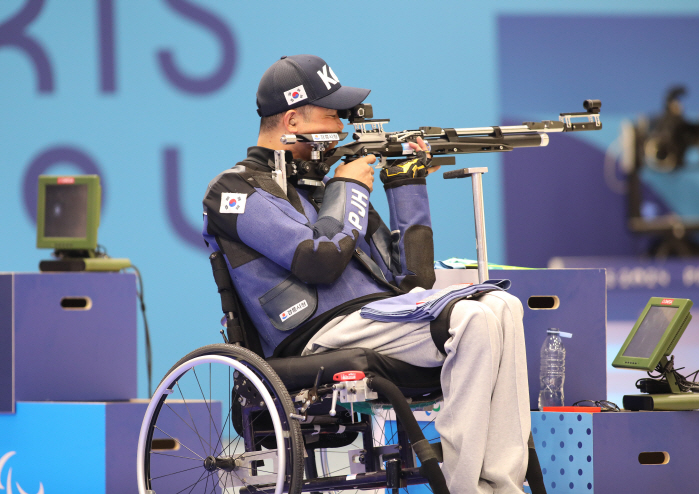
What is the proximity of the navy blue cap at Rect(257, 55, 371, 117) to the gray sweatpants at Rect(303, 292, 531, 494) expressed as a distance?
2.62ft

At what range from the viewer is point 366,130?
8.48ft

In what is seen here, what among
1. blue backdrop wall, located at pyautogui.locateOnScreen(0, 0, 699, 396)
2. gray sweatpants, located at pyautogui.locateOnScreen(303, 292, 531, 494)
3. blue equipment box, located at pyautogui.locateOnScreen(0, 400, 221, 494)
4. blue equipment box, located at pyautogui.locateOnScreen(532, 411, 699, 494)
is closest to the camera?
gray sweatpants, located at pyautogui.locateOnScreen(303, 292, 531, 494)

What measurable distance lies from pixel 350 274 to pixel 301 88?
0.55m

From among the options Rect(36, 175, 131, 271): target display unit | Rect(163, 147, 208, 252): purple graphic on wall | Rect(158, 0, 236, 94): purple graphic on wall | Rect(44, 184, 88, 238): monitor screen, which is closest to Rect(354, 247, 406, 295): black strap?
Rect(36, 175, 131, 271): target display unit

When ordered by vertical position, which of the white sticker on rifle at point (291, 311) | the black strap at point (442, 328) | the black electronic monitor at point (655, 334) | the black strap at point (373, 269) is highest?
the black strap at point (373, 269)

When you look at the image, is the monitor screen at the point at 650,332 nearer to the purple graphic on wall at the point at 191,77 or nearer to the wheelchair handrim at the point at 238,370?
the wheelchair handrim at the point at 238,370

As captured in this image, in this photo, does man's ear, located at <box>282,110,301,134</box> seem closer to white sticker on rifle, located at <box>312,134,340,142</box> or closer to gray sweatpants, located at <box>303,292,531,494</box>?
white sticker on rifle, located at <box>312,134,340,142</box>

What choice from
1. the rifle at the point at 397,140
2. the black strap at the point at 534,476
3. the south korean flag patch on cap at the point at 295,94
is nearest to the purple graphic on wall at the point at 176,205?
the rifle at the point at 397,140

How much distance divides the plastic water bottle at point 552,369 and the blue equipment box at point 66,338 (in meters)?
1.46

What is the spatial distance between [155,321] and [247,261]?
2.39 m

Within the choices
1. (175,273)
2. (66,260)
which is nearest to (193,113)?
(175,273)

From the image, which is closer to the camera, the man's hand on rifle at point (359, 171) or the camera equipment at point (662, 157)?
the man's hand on rifle at point (359, 171)

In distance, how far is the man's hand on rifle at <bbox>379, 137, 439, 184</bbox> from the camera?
2.47 m

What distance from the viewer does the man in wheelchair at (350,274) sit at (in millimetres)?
1907
